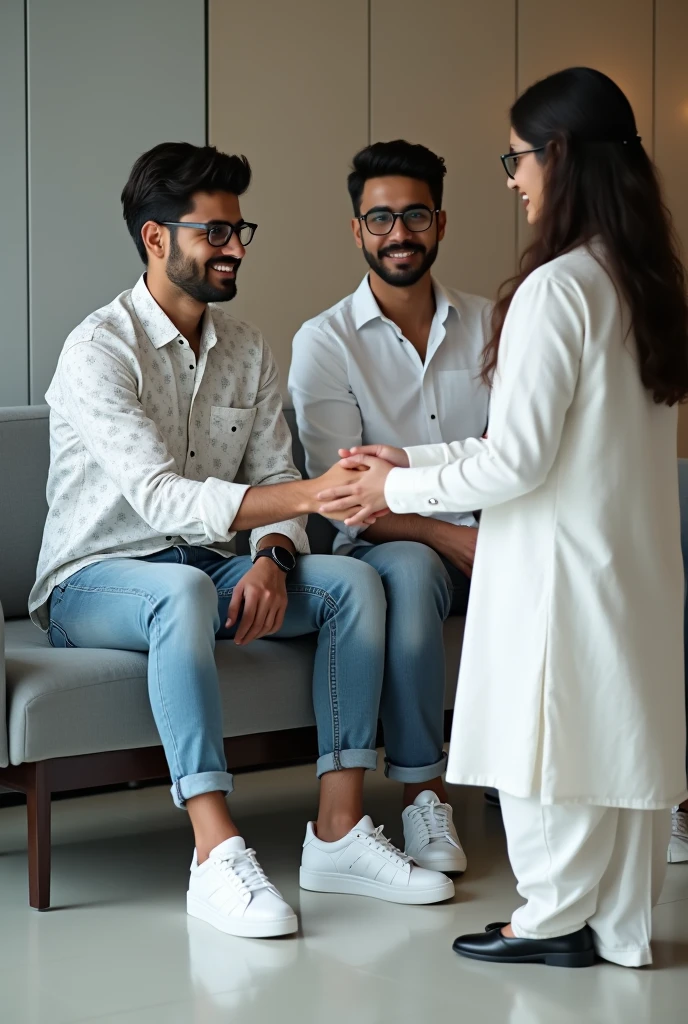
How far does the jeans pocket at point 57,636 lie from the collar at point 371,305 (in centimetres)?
101

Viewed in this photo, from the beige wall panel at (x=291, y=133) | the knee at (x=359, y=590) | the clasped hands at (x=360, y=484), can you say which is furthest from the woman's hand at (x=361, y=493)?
the beige wall panel at (x=291, y=133)

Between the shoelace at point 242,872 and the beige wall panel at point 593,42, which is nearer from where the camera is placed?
the shoelace at point 242,872

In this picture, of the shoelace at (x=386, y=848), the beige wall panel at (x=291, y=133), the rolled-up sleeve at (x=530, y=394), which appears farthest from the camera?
the beige wall panel at (x=291, y=133)

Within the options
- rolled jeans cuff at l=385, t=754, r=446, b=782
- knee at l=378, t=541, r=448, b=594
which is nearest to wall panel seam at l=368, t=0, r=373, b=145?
knee at l=378, t=541, r=448, b=594

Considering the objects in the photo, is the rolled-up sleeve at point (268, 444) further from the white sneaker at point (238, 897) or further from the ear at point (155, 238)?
the white sneaker at point (238, 897)

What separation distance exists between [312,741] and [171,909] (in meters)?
0.45

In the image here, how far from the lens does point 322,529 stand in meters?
3.08

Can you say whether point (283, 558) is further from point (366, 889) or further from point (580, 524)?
point (580, 524)

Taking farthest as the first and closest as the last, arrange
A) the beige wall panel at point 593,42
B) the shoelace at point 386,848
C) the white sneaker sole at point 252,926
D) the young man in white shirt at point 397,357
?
the beige wall panel at point 593,42, the young man in white shirt at point 397,357, the shoelace at point 386,848, the white sneaker sole at point 252,926

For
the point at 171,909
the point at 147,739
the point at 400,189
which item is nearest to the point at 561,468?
the point at 147,739

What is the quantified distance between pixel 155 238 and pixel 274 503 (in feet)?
2.19

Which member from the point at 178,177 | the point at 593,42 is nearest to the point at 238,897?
the point at 178,177

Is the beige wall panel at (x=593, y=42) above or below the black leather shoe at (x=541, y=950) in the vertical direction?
above

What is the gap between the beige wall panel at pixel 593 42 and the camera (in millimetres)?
4258
